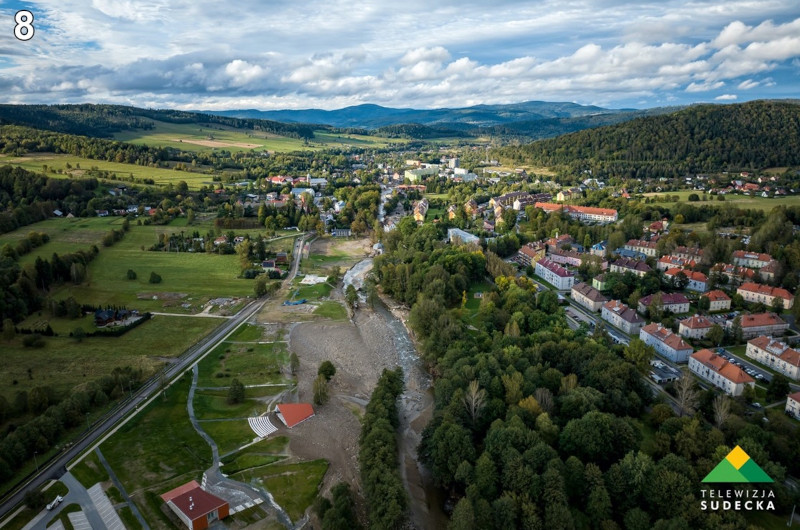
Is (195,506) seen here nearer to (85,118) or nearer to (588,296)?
(588,296)

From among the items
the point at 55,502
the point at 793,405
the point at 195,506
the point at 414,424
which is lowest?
the point at 414,424

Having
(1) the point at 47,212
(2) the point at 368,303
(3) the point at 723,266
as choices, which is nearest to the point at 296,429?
(2) the point at 368,303

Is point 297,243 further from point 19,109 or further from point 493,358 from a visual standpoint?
point 19,109

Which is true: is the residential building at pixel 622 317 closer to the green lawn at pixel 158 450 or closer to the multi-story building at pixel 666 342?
the multi-story building at pixel 666 342

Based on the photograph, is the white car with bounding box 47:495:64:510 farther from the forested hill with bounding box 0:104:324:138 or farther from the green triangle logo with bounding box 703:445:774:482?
the forested hill with bounding box 0:104:324:138

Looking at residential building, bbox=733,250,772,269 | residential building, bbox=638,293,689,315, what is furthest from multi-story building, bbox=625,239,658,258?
residential building, bbox=638,293,689,315

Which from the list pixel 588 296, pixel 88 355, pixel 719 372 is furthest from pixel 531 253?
pixel 88 355
